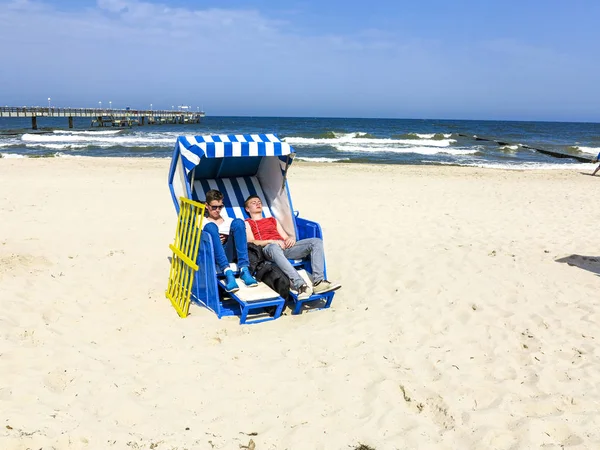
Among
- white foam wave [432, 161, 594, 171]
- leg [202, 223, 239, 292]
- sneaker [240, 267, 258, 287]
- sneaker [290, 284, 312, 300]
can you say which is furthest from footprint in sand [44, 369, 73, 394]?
white foam wave [432, 161, 594, 171]

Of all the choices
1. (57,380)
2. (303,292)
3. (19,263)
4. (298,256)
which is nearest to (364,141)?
(298,256)

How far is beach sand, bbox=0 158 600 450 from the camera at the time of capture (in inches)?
124

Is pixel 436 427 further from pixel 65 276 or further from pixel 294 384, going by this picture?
pixel 65 276

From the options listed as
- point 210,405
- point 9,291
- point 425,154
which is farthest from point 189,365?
point 425,154

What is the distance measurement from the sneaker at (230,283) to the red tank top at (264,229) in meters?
0.90

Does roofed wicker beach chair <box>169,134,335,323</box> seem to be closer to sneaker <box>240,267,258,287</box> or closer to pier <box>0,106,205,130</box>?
sneaker <box>240,267,258,287</box>

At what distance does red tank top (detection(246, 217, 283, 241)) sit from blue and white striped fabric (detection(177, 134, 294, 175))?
871 millimetres

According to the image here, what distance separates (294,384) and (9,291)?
324 centimetres

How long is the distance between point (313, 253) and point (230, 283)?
3.23 feet

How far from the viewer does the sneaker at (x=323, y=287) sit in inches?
201

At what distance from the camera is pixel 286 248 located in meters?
5.76

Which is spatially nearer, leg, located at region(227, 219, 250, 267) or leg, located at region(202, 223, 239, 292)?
leg, located at region(202, 223, 239, 292)

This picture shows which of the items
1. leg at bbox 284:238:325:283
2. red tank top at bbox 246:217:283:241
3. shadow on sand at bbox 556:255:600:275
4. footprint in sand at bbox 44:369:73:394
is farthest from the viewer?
shadow on sand at bbox 556:255:600:275

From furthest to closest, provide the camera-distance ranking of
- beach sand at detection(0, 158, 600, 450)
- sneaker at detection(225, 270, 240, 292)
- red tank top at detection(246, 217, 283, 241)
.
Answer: red tank top at detection(246, 217, 283, 241) < sneaker at detection(225, 270, 240, 292) < beach sand at detection(0, 158, 600, 450)
